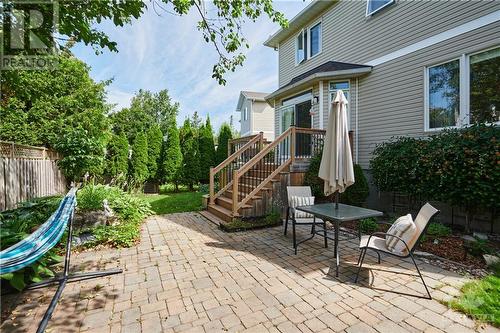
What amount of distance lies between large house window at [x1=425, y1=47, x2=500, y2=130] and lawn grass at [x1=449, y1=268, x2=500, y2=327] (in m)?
4.08

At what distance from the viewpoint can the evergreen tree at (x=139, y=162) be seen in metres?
13.1

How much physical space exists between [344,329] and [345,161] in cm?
253

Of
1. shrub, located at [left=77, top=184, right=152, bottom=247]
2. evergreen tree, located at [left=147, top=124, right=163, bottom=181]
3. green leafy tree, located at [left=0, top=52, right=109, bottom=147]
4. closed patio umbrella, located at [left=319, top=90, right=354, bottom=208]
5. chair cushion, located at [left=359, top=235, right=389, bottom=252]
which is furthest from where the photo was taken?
evergreen tree, located at [left=147, top=124, right=163, bottom=181]

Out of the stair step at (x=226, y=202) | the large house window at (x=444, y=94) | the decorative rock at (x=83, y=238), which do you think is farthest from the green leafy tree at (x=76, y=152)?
the large house window at (x=444, y=94)

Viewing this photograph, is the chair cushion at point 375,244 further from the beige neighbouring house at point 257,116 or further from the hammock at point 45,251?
the beige neighbouring house at point 257,116

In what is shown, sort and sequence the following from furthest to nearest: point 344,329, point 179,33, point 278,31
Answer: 1. point 278,31
2. point 179,33
3. point 344,329

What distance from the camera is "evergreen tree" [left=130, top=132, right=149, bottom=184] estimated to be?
13109 millimetres

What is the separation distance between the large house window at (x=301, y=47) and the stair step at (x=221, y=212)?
7779 millimetres

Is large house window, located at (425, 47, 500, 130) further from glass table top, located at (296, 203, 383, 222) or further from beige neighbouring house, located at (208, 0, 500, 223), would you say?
glass table top, located at (296, 203, 383, 222)

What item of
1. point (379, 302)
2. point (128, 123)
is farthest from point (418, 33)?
point (128, 123)

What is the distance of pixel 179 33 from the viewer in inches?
Answer: 308

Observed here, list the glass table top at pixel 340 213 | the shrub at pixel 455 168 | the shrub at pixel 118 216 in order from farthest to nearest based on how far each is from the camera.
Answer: the shrub at pixel 118 216 < the shrub at pixel 455 168 < the glass table top at pixel 340 213

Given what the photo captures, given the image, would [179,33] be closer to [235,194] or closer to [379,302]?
[235,194]

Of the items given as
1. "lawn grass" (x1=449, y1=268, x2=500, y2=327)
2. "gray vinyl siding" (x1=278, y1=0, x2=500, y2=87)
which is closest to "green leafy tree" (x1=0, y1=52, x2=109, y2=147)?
"gray vinyl siding" (x1=278, y1=0, x2=500, y2=87)
